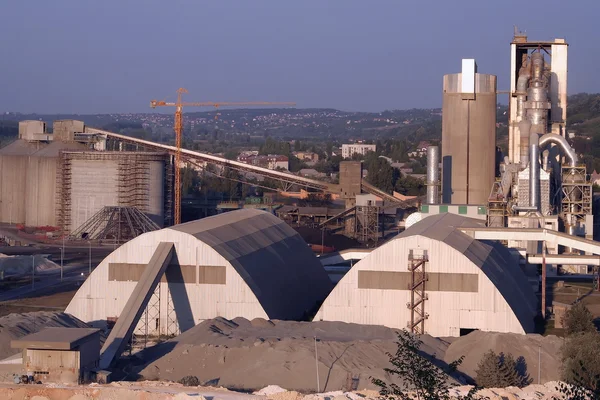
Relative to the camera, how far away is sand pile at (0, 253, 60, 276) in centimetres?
4481

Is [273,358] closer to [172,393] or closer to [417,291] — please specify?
[172,393]

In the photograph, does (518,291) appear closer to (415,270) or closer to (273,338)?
(415,270)

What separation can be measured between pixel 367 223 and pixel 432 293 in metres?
31.0

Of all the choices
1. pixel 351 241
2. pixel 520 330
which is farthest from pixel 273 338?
pixel 351 241

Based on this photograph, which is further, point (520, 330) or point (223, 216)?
point (223, 216)

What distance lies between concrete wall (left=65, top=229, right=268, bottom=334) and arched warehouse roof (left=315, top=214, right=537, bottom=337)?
242 cm

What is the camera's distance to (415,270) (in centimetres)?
2814

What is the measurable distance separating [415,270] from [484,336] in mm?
3392

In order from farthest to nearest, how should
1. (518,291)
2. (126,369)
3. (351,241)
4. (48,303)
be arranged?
(351,241), (48,303), (518,291), (126,369)

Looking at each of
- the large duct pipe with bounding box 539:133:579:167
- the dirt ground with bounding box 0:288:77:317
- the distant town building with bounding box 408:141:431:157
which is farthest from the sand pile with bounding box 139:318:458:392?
the distant town building with bounding box 408:141:431:157

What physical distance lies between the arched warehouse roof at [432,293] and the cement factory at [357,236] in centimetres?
4

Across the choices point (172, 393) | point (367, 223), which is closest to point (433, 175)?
point (367, 223)

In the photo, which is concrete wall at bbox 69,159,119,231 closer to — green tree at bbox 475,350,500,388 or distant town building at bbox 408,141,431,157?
green tree at bbox 475,350,500,388

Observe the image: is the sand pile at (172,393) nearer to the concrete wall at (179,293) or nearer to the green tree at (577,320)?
the concrete wall at (179,293)
